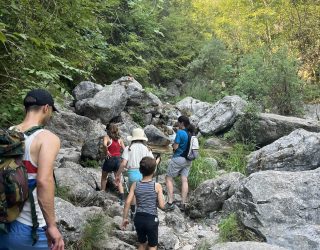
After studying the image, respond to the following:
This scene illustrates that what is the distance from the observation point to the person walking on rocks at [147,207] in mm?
4953

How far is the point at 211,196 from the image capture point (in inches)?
334

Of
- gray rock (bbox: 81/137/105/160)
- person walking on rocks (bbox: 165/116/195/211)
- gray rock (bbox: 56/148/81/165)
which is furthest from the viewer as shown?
gray rock (bbox: 81/137/105/160)

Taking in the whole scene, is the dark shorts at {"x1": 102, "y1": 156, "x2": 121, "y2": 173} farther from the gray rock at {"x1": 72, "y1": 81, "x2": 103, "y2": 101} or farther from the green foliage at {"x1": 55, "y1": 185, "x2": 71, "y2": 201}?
the gray rock at {"x1": 72, "y1": 81, "x2": 103, "y2": 101}

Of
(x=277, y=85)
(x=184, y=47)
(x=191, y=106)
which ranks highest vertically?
(x=184, y=47)

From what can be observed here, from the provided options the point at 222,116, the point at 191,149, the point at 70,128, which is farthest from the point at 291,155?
the point at 70,128

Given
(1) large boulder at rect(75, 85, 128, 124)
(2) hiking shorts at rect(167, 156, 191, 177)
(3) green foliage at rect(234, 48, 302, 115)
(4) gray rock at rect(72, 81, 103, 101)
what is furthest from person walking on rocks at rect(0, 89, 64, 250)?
(4) gray rock at rect(72, 81, 103, 101)

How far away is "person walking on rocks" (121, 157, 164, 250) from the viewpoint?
4.95 meters

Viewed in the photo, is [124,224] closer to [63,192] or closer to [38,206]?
[63,192]

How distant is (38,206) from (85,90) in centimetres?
1351

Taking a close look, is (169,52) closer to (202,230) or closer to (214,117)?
(214,117)

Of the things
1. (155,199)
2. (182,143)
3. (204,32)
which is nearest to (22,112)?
(155,199)

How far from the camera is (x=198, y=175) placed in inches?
407

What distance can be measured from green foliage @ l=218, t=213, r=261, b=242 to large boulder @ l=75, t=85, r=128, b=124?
8892 mm

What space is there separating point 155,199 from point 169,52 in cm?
2035
